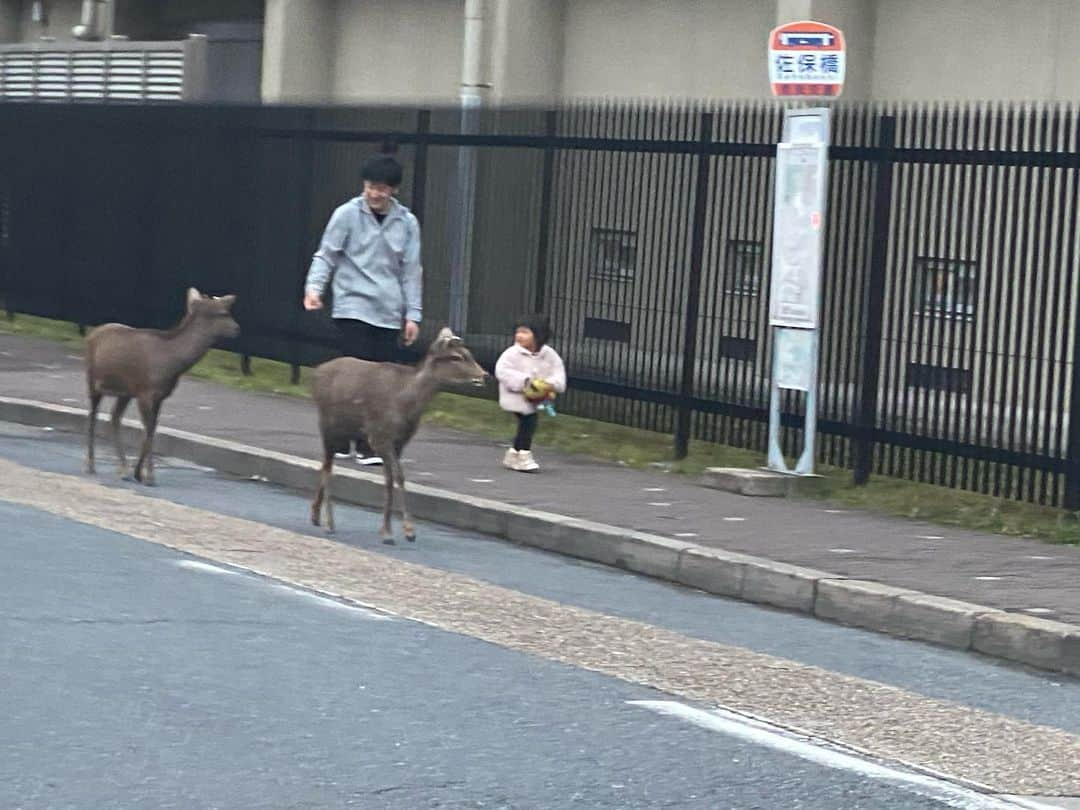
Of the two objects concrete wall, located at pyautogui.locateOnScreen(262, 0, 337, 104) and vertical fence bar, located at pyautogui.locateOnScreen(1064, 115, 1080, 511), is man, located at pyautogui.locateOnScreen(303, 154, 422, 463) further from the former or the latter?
concrete wall, located at pyautogui.locateOnScreen(262, 0, 337, 104)

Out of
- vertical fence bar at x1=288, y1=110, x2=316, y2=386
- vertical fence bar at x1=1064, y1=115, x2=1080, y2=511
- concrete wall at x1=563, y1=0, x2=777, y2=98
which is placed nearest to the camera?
vertical fence bar at x1=1064, y1=115, x2=1080, y2=511

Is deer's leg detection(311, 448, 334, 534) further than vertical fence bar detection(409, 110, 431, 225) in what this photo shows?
No

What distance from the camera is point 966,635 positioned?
9.34 m

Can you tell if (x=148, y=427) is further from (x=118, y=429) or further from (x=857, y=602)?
(x=857, y=602)

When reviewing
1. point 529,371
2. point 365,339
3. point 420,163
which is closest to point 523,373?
point 529,371

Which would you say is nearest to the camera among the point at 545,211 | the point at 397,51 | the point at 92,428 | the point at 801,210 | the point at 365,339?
the point at 92,428

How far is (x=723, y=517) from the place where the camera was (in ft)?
40.4

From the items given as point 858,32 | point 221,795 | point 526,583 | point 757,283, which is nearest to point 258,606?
point 526,583

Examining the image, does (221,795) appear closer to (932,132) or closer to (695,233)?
(932,132)

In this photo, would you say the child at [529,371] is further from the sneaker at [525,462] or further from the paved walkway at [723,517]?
the paved walkway at [723,517]

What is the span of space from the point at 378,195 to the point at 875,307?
10.3 ft

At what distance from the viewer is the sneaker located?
14.0 metres

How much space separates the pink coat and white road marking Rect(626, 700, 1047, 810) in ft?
20.2

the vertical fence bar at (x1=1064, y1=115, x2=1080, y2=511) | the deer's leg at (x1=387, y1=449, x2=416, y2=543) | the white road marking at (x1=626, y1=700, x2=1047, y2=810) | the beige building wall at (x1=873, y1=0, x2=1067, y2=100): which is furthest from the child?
the beige building wall at (x1=873, y1=0, x2=1067, y2=100)
